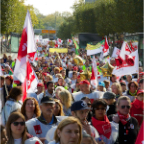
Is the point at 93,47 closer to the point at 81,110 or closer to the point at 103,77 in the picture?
the point at 103,77

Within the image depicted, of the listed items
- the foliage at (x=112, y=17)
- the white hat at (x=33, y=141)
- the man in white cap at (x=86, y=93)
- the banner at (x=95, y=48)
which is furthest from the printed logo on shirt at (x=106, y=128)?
the foliage at (x=112, y=17)

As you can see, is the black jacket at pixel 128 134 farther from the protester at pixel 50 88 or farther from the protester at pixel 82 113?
the protester at pixel 50 88

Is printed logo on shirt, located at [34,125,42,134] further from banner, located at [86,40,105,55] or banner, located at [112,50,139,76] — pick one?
banner, located at [86,40,105,55]

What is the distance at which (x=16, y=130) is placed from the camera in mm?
3533

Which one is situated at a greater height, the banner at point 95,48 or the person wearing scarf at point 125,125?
the banner at point 95,48

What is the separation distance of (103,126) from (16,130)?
1226 millimetres

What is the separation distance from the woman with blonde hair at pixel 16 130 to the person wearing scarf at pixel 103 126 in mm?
1076

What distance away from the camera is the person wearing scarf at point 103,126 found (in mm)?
4082

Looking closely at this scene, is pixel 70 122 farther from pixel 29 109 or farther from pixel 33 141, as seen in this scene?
Answer: pixel 29 109

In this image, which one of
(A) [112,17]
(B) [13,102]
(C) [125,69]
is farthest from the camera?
(A) [112,17]

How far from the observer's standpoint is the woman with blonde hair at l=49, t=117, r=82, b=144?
2.96 metres

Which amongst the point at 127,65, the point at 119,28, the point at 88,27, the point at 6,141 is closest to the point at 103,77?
the point at 127,65

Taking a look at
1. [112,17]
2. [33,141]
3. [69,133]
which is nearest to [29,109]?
[33,141]

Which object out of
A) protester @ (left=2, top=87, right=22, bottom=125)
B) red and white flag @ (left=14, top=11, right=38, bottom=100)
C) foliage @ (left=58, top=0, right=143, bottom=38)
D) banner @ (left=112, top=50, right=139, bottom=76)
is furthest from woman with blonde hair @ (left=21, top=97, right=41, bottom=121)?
foliage @ (left=58, top=0, right=143, bottom=38)
